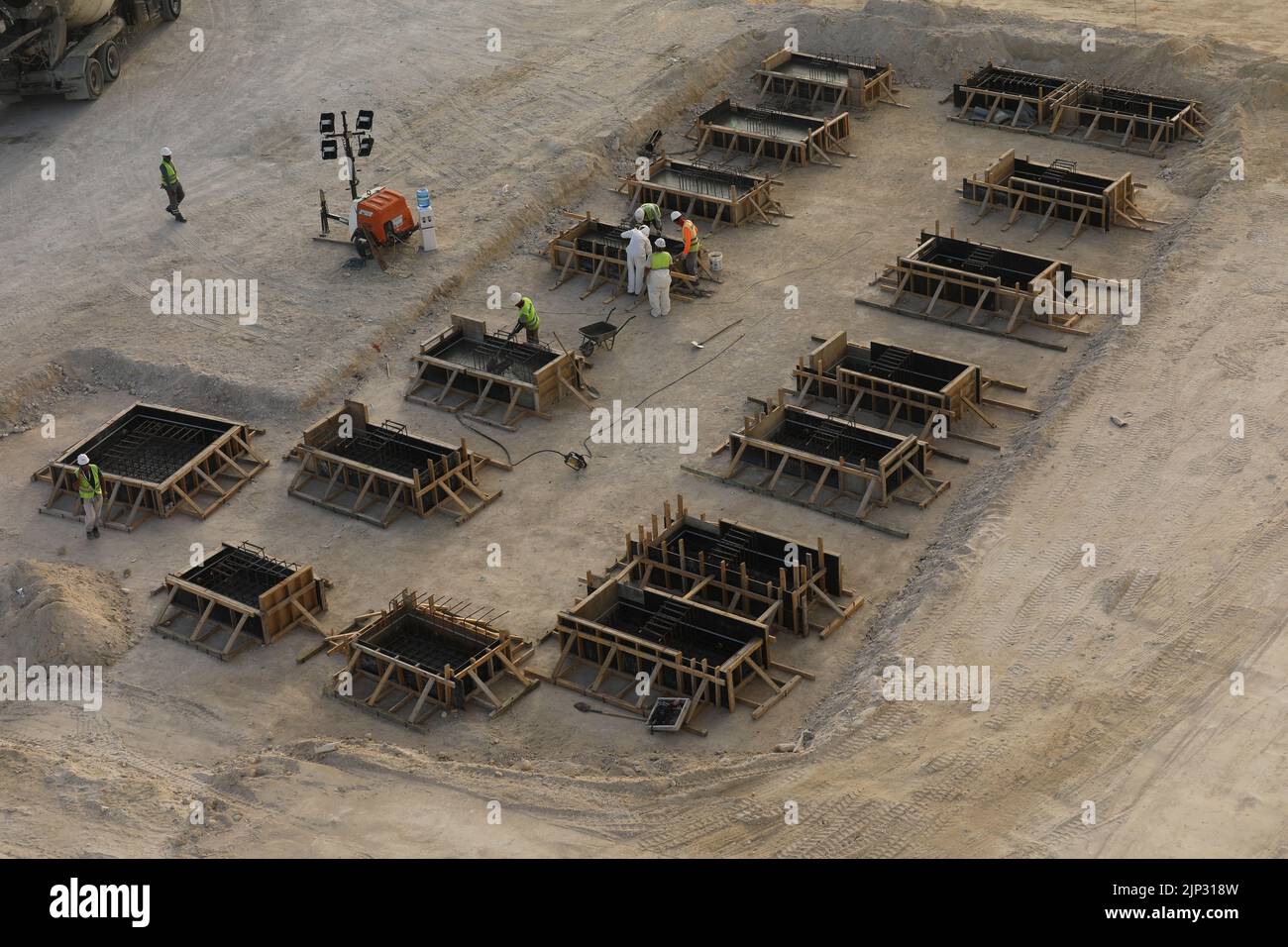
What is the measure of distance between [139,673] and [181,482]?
4.15 m

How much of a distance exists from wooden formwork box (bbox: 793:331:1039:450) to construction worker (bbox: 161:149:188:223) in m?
11.8

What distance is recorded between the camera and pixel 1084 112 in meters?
38.0

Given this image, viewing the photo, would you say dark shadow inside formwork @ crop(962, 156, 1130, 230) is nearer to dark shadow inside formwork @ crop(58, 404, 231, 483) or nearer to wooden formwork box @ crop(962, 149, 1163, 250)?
wooden formwork box @ crop(962, 149, 1163, 250)

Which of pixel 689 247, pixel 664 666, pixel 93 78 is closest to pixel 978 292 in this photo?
pixel 689 247

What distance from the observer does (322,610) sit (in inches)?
1033

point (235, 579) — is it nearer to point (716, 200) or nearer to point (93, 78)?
point (716, 200)

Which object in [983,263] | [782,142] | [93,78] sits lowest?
[93,78]

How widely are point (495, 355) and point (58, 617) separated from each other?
872 centimetres

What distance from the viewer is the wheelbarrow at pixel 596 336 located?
103ft

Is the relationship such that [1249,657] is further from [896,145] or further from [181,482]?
[896,145]

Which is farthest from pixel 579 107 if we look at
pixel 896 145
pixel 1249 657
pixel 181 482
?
pixel 1249 657

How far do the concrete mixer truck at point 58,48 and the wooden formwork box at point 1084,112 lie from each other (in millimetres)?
Answer: 17170

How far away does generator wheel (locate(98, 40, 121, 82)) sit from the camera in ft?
131

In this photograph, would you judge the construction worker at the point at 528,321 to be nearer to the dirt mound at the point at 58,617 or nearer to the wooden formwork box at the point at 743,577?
the wooden formwork box at the point at 743,577
